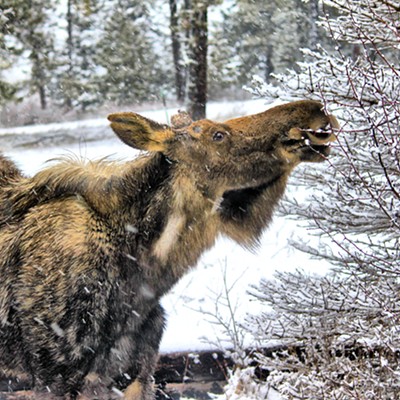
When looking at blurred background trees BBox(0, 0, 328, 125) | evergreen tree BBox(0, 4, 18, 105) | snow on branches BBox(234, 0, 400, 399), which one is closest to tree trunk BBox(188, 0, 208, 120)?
evergreen tree BBox(0, 4, 18, 105)

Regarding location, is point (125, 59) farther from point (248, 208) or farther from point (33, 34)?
point (248, 208)

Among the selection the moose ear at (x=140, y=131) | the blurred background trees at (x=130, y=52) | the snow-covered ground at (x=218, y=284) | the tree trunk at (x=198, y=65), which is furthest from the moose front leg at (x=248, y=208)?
the blurred background trees at (x=130, y=52)

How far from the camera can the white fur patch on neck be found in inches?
143

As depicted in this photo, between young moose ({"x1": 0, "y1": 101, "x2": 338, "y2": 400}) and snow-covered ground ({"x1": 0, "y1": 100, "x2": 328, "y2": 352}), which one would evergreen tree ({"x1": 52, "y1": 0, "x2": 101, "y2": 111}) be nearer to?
snow-covered ground ({"x1": 0, "y1": 100, "x2": 328, "y2": 352})

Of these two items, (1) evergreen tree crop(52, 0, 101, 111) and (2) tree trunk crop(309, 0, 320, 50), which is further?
(1) evergreen tree crop(52, 0, 101, 111)

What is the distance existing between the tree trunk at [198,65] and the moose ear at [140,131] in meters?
11.5

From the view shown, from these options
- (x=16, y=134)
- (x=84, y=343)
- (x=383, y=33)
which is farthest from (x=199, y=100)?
(x=84, y=343)

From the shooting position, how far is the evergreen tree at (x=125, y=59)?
2802 cm

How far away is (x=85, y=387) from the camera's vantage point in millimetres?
3480

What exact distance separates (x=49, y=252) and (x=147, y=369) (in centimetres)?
89

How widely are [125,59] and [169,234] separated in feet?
84.9

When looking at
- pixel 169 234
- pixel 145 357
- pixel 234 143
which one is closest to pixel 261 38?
pixel 234 143

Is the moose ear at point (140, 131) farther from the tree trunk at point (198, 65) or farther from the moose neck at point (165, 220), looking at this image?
the tree trunk at point (198, 65)

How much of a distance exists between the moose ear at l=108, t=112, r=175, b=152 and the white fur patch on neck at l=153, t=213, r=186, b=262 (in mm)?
402
